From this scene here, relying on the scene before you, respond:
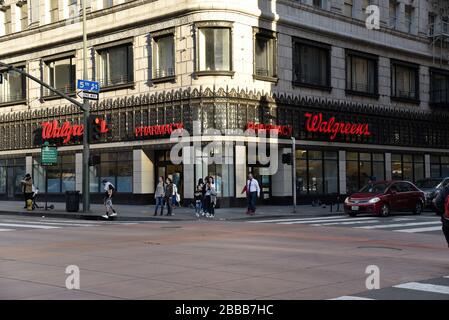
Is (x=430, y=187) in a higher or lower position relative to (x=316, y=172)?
lower

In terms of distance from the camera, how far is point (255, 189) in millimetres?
28891

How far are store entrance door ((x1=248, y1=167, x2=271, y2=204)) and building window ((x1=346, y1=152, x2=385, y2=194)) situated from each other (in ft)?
21.5

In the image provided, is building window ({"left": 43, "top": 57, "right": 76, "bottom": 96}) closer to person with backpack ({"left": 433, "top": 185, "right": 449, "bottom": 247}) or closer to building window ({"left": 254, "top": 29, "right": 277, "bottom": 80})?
building window ({"left": 254, "top": 29, "right": 277, "bottom": 80})

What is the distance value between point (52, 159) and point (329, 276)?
24.4 meters

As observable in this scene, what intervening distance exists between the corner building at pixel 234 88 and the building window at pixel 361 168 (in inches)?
3.9

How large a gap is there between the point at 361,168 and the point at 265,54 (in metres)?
10.7

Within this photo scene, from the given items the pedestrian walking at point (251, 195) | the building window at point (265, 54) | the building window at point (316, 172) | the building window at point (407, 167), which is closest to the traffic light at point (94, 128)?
the pedestrian walking at point (251, 195)

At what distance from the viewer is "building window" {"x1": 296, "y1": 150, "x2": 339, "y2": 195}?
36844 millimetres

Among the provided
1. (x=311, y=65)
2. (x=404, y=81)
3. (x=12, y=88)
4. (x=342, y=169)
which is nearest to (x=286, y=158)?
(x=311, y=65)

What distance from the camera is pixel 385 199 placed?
26.1m

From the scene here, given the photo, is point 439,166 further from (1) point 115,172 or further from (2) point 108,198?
(2) point 108,198

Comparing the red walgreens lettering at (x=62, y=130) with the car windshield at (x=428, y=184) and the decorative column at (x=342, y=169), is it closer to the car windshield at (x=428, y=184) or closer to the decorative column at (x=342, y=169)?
the decorative column at (x=342, y=169)
